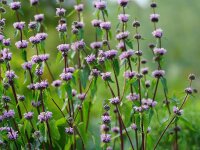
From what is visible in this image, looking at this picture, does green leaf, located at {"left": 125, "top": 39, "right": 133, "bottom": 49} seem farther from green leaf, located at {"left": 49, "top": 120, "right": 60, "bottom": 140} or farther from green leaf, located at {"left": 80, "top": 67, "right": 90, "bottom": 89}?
green leaf, located at {"left": 49, "top": 120, "right": 60, "bottom": 140}

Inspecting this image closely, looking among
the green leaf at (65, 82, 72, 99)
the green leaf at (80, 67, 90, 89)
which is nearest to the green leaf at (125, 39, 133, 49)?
the green leaf at (80, 67, 90, 89)

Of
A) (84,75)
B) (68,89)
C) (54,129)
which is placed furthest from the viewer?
(84,75)

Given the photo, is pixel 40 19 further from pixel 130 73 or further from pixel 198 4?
pixel 198 4

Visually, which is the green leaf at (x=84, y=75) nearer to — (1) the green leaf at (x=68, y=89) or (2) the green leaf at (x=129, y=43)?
(1) the green leaf at (x=68, y=89)

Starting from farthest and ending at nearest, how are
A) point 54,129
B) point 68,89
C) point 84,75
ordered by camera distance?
point 84,75 → point 54,129 → point 68,89

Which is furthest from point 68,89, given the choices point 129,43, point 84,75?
point 129,43

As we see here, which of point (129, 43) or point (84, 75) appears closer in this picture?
point (129, 43)

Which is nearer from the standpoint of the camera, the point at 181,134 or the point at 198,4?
the point at 181,134

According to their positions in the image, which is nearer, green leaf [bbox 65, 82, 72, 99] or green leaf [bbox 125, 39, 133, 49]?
green leaf [bbox 65, 82, 72, 99]

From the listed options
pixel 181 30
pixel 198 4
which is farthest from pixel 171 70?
pixel 198 4

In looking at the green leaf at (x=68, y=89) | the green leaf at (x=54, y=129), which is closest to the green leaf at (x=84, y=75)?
the green leaf at (x=68, y=89)

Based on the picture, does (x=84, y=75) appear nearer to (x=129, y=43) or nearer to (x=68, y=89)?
(x=68, y=89)
